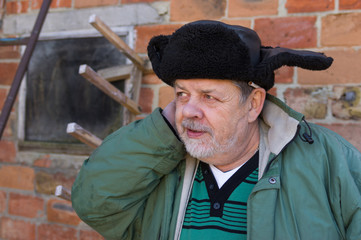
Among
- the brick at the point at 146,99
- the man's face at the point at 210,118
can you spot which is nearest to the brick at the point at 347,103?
the man's face at the point at 210,118

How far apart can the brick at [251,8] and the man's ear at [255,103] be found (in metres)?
0.65

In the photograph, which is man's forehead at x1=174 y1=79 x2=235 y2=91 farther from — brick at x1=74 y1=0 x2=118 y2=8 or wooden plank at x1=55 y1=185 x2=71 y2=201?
brick at x1=74 y1=0 x2=118 y2=8

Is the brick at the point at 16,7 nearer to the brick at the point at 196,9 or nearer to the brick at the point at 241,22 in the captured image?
the brick at the point at 196,9

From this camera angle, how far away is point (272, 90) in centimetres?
203

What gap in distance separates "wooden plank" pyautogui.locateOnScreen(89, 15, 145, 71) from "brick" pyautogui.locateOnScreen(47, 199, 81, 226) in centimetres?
100

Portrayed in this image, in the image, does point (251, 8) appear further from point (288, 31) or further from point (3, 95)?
point (3, 95)

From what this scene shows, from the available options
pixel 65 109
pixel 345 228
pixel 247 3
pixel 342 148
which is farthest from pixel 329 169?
pixel 65 109

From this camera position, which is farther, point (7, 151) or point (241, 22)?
point (7, 151)

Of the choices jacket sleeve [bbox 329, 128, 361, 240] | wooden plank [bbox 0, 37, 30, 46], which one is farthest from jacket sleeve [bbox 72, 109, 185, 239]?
wooden plank [bbox 0, 37, 30, 46]

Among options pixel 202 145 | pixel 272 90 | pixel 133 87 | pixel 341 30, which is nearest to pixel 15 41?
pixel 133 87

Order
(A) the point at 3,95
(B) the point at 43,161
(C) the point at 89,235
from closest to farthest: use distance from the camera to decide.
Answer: (C) the point at 89,235
(B) the point at 43,161
(A) the point at 3,95

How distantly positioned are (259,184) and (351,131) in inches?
30.5

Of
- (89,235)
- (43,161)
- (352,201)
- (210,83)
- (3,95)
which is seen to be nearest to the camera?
(352,201)

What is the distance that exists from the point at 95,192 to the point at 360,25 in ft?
4.73
